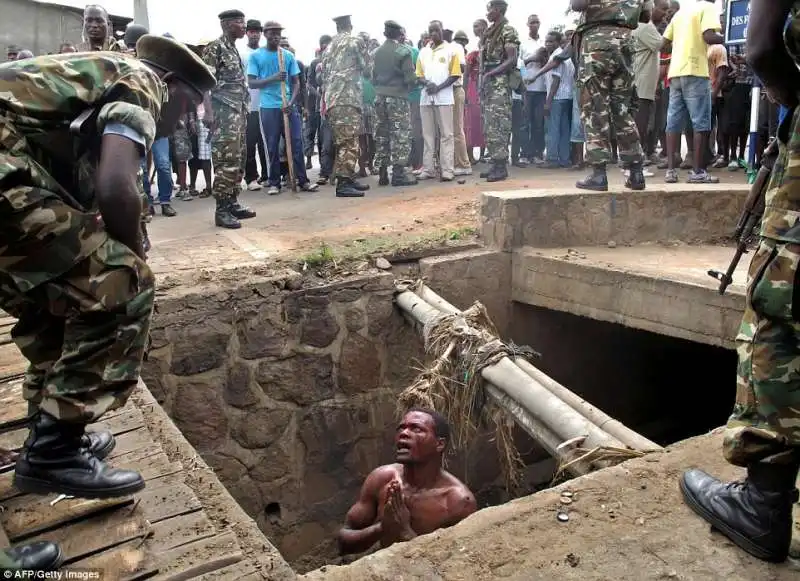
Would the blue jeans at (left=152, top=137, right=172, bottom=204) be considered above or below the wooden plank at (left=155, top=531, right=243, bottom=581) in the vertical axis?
above

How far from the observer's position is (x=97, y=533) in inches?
84.6

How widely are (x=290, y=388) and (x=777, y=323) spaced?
12.2ft

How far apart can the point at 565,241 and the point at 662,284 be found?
107 cm

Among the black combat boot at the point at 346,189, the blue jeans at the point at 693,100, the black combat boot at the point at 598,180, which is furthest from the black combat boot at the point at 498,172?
the black combat boot at the point at 598,180

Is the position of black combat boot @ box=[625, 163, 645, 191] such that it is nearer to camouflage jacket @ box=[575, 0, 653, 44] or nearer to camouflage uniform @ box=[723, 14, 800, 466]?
camouflage jacket @ box=[575, 0, 653, 44]

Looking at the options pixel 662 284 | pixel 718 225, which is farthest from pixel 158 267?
pixel 718 225

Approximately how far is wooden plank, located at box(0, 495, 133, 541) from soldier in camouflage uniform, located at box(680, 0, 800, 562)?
1964 mm

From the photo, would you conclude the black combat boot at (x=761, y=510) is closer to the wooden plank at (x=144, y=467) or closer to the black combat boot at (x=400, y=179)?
the wooden plank at (x=144, y=467)

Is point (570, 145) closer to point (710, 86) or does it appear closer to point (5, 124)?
point (710, 86)

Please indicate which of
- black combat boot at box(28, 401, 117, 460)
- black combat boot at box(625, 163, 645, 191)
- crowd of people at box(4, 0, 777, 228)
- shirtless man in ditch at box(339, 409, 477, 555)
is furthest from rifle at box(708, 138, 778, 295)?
crowd of people at box(4, 0, 777, 228)

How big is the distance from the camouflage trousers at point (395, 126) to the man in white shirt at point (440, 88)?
35 cm

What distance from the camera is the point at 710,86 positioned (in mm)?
7500

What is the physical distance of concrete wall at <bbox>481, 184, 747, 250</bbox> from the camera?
17.6 feet

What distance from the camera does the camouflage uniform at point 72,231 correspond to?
2.14 metres
